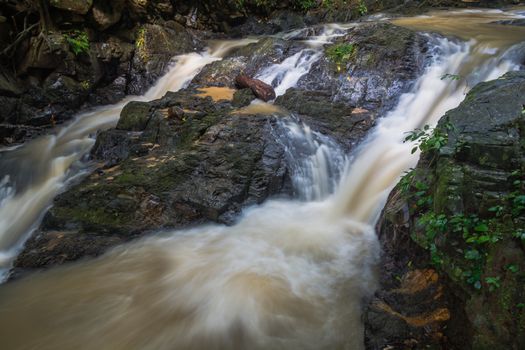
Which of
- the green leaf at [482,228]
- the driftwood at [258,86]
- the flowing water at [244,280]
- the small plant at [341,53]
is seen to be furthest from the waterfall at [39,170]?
the green leaf at [482,228]

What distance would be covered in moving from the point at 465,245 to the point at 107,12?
425 inches

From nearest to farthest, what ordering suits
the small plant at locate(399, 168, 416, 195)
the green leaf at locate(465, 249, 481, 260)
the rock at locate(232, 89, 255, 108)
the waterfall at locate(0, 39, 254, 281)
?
1. the green leaf at locate(465, 249, 481, 260)
2. the small plant at locate(399, 168, 416, 195)
3. the waterfall at locate(0, 39, 254, 281)
4. the rock at locate(232, 89, 255, 108)

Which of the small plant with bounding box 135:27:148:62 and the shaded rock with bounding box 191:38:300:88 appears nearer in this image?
the shaded rock with bounding box 191:38:300:88

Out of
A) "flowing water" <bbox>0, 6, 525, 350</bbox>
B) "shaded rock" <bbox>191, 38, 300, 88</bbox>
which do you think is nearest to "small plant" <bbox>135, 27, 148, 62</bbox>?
"shaded rock" <bbox>191, 38, 300, 88</bbox>

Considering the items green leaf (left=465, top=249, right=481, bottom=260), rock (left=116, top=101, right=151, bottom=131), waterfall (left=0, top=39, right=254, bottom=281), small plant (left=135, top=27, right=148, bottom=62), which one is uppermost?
small plant (left=135, top=27, right=148, bottom=62)

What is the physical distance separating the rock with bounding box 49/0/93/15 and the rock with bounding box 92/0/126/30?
0.99ft

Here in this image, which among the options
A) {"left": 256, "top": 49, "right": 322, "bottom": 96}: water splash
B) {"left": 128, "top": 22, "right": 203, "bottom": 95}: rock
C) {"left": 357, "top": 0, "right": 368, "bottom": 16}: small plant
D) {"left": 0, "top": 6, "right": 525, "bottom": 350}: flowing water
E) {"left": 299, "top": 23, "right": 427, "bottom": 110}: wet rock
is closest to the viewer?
{"left": 0, "top": 6, "right": 525, "bottom": 350}: flowing water

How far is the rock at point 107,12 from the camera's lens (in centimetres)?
Result: 991

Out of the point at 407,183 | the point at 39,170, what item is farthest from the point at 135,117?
the point at 407,183

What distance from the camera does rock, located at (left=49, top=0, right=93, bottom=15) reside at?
8.99 meters

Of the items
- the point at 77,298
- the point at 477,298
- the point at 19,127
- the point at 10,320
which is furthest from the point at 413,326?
the point at 19,127

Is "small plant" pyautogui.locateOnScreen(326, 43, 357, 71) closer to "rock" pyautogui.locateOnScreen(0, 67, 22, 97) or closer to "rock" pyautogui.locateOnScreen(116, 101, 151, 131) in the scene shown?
"rock" pyautogui.locateOnScreen(116, 101, 151, 131)

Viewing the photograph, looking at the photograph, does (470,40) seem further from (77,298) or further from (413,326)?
(77,298)

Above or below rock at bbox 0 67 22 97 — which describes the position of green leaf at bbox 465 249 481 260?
below
